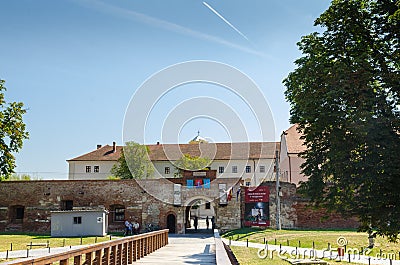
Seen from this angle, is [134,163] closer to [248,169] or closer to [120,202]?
[120,202]

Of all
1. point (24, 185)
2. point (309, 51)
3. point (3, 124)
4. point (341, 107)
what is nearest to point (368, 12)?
point (309, 51)

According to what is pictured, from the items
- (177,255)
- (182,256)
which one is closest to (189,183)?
(177,255)

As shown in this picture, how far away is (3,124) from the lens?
3123 centimetres

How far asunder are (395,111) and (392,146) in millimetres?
1223

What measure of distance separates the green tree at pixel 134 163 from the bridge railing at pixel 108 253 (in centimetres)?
3823

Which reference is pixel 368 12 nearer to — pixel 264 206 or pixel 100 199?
pixel 264 206

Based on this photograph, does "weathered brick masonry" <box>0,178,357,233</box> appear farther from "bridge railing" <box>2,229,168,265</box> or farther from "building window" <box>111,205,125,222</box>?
"bridge railing" <box>2,229,168,265</box>

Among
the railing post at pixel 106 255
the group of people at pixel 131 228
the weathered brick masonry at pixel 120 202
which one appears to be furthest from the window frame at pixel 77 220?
the railing post at pixel 106 255

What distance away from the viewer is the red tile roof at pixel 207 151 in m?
64.4

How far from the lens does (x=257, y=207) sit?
116ft

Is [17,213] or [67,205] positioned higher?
[67,205]

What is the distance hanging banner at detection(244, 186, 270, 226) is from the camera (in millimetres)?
34906

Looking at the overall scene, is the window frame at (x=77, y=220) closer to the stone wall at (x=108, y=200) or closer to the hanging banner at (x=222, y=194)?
the stone wall at (x=108, y=200)

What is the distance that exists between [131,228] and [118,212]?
357 centimetres
